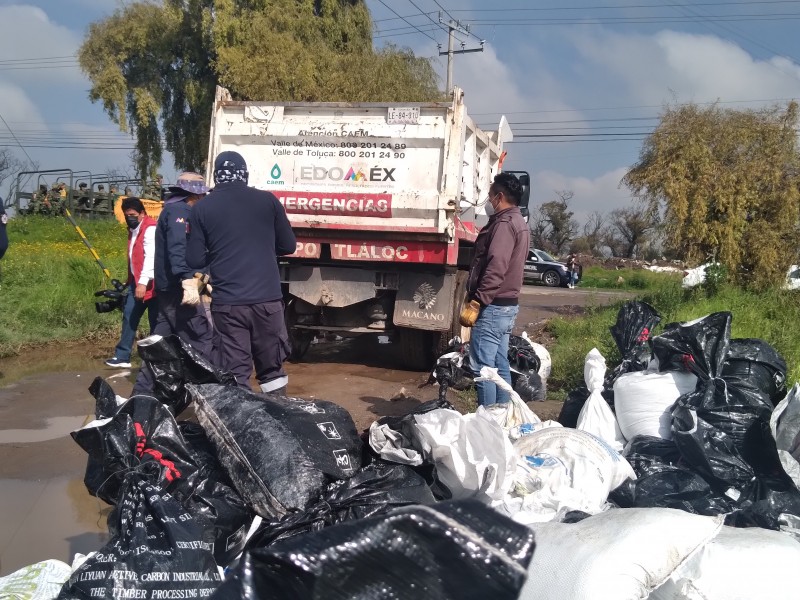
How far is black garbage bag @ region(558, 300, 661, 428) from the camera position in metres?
4.33

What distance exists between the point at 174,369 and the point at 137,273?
3088 millimetres

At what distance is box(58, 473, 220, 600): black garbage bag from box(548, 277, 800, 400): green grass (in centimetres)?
396

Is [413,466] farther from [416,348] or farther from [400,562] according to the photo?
[416,348]

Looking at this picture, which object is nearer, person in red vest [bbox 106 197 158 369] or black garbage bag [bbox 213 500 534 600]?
black garbage bag [bbox 213 500 534 600]

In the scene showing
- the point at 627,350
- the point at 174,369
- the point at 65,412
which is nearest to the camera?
the point at 174,369

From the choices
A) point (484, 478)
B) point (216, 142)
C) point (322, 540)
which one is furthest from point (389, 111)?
point (322, 540)

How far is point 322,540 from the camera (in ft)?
3.65

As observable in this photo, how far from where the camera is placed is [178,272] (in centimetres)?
483

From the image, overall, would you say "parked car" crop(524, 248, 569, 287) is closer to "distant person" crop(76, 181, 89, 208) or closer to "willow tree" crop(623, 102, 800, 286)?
"distant person" crop(76, 181, 89, 208)

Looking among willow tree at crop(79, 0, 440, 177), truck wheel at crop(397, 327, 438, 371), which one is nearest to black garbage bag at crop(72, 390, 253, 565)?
truck wheel at crop(397, 327, 438, 371)

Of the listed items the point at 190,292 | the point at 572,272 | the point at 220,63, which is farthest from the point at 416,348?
the point at 572,272

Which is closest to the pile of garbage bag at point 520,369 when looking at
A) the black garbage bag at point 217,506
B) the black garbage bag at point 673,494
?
the black garbage bag at point 673,494

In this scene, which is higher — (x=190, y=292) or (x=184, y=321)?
(x=190, y=292)

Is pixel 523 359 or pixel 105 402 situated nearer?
pixel 105 402
